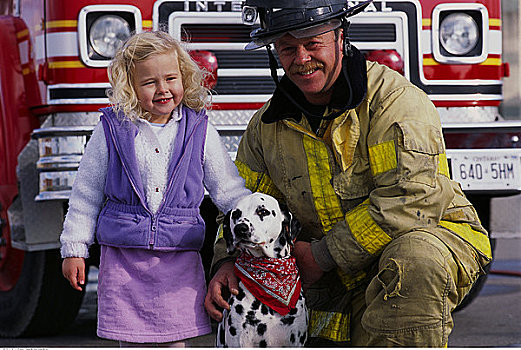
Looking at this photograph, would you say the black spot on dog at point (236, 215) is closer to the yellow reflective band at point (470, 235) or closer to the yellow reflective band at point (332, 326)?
the yellow reflective band at point (332, 326)

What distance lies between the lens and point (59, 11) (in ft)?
14.1

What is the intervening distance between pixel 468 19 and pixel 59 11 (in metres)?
2.03

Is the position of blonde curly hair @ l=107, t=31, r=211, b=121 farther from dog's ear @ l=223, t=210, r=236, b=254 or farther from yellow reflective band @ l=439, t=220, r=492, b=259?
yellow reflective band @ l=439, t=220, r=492, b=259

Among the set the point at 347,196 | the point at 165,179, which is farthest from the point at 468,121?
the point at 165,179

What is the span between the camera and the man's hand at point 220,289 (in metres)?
3.12

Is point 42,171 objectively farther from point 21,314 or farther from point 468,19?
point 468,19

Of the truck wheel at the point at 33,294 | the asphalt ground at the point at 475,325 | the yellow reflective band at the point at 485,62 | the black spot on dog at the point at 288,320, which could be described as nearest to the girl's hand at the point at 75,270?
the black spot on dog at the point at 288,320

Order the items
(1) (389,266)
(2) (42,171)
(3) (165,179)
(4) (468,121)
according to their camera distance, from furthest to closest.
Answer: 1. (4) (468,121)
2. (2) (42,171)
3. (3) (165,179)
4. (1) (389,266)

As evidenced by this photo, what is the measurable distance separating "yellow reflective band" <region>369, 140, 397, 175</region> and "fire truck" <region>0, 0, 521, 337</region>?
1.26 meters

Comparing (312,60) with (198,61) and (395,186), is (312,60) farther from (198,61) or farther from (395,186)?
(198,61)

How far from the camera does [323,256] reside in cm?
316

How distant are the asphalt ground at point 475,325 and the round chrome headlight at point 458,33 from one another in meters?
1.53

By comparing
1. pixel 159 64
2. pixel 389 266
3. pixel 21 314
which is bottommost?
pixel 21 314

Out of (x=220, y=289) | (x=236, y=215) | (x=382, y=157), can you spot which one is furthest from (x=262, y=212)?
(x=382, y=157)
